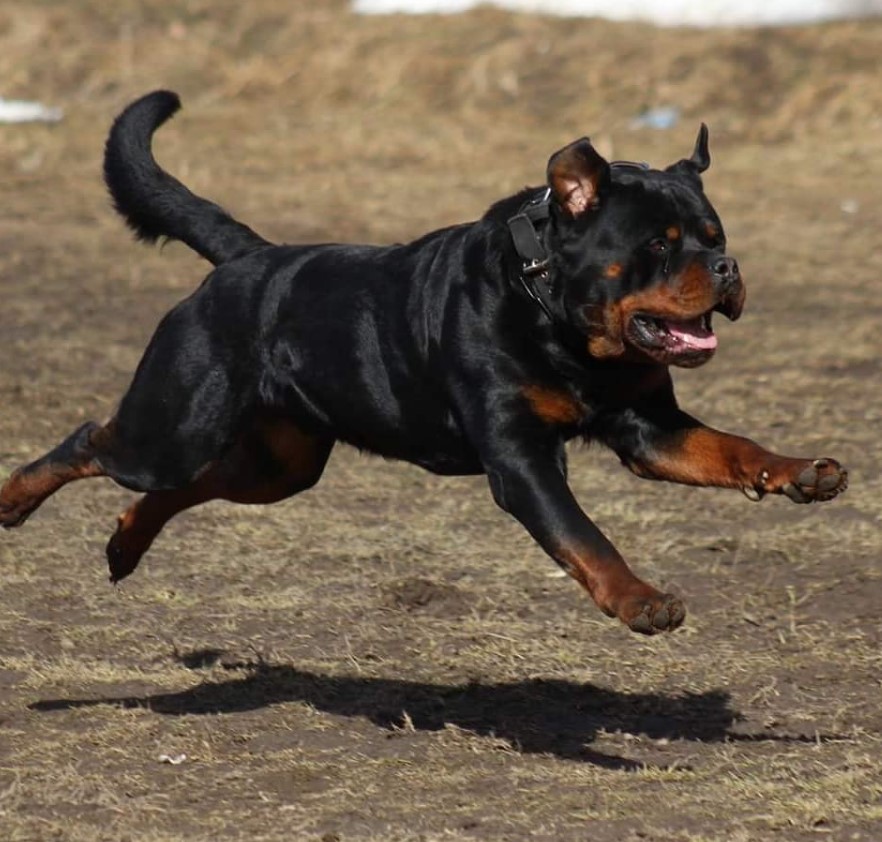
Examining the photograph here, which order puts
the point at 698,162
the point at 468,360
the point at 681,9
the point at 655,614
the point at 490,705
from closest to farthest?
the point at 655,614 < the point at 468,360 < the point at 698,162 < the point at 490,705 < the point at 681,9

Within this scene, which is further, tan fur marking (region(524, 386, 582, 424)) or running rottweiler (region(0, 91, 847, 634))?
tan fur marking (region(524, 386, 582, 424))

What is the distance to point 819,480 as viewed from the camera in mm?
4539

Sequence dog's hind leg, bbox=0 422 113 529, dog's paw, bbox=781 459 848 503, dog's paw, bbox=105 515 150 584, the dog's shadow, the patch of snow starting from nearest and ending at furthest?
dog's paw, bbox=781 459 848 503, the dog's shadow, dog's hind leg, bbox=0 422 113 529, dog's paw, bbox=105 515 150 584, the patch of snow

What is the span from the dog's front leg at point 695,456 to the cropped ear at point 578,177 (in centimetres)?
57

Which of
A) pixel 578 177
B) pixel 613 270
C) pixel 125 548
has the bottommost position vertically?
pixel 125 548

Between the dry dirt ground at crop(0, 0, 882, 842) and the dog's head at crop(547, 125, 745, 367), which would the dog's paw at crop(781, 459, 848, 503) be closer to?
the dog's head at crop(547, 125, 745, 367)

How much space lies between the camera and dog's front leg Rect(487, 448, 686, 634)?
4430 mm

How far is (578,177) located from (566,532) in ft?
2.74

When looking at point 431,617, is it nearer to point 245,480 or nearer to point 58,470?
point 245,480

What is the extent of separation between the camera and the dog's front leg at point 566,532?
443 centimetres

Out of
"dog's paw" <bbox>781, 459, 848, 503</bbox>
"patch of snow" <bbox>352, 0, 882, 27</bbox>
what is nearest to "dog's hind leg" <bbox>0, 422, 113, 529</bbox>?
"dog's paw" <bbox>781, 459, 848, 503</bbox>

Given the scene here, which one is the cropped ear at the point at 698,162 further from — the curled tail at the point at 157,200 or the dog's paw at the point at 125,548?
the dog's paw at the point at 125,548

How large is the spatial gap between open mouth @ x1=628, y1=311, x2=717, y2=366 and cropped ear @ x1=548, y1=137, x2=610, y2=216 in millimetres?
311

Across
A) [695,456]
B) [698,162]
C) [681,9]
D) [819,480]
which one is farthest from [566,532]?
[681,9]
